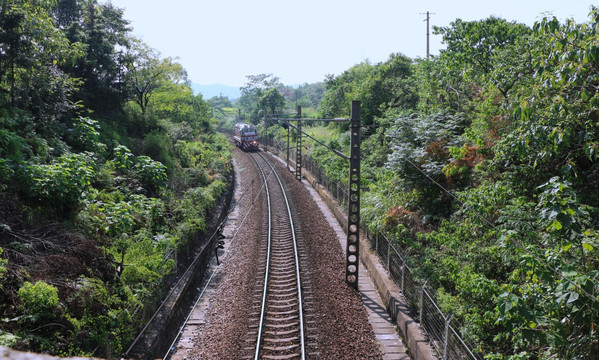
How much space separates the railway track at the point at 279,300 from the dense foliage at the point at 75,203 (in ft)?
9.41

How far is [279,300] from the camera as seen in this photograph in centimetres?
1170

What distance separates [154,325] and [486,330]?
768 centimetres

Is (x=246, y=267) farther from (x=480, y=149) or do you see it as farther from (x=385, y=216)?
(x=480, y=149)

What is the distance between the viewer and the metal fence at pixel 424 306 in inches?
297

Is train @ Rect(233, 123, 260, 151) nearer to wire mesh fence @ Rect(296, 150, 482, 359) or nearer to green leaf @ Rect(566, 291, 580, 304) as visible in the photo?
wire mesh fence @ Rect(296, 150, 482, 359)

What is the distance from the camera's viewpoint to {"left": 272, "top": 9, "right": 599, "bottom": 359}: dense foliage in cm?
542

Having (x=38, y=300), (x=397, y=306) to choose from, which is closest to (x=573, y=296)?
(x=397, y=306)

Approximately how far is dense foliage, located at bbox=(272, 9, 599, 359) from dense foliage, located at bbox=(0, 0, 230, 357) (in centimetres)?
723

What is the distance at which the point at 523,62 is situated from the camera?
11367 mm

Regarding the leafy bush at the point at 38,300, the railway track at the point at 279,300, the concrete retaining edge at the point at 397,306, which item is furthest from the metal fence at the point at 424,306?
the leafy bush at the point at 38,300

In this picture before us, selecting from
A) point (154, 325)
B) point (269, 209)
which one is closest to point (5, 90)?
point (154, 325)

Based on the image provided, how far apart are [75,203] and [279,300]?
252 inches

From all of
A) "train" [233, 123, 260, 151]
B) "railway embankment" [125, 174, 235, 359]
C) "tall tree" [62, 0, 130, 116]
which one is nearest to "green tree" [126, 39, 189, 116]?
"tall tree" [62, 0, 130, 116]

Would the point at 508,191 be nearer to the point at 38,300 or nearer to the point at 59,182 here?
the point at 38,300
